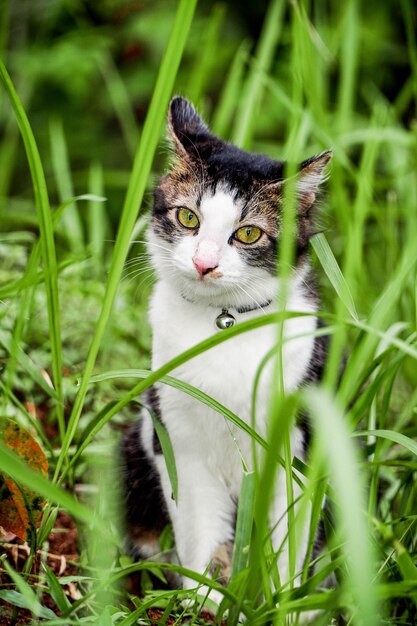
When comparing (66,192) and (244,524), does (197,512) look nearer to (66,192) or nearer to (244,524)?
(244,524)

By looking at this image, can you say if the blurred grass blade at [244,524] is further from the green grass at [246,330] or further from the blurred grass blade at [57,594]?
the blurred grass blade at [57,594]

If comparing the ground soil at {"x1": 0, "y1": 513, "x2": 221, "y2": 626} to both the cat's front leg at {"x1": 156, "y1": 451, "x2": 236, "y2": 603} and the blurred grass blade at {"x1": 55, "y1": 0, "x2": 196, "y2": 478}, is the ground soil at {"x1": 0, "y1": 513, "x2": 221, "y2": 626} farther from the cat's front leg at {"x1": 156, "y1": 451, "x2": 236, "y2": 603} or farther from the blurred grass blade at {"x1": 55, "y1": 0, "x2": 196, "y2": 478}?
the blurred grass blade at {"x1": 55, "y1": 0, "x2": 196, "y2": 478}

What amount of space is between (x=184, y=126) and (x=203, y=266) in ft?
1.44

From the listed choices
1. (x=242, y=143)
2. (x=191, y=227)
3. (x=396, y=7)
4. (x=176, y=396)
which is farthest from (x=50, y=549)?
(x=396, y=7)

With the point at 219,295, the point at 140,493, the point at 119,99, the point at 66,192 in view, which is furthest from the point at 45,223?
the point at 119,99

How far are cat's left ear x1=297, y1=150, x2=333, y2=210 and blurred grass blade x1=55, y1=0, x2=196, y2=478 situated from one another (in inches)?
16.2

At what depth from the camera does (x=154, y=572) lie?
158 centimetres

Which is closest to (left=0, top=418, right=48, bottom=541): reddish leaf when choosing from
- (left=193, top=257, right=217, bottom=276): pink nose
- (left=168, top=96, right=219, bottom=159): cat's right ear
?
(left=193, top=257, right=217, bottom=276): pink nose

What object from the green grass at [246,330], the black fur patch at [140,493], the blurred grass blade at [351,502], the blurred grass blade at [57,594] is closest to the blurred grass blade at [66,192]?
the green grass at [246,330]

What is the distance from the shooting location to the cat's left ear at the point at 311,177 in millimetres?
1511

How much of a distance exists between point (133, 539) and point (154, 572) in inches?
10.2

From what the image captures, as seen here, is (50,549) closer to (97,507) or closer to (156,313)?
(97,507)

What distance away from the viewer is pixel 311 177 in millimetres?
1556

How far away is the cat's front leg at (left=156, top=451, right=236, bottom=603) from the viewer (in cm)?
164
